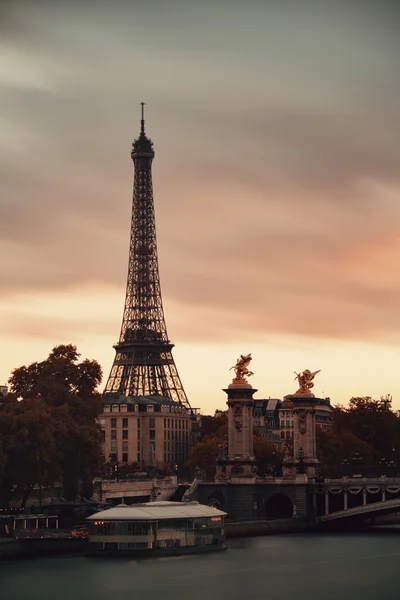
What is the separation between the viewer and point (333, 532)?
410 ft

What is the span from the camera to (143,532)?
103 metres

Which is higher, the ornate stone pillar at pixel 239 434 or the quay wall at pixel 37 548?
the ornate stone pillar at pixel 239 434

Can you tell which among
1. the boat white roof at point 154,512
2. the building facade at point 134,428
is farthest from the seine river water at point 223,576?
Result: the building facade at point 134,428

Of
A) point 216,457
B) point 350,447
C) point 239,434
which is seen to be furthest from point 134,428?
point 239,434

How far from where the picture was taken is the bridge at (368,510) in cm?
12119

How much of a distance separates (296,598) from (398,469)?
76851mm

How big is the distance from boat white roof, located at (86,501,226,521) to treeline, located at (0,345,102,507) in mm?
9986

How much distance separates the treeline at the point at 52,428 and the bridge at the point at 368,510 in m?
17.9

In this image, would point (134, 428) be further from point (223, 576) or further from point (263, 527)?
point (223, 576)

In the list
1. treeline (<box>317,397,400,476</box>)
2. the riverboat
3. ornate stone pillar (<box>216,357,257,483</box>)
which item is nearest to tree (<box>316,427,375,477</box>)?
treeline (<box>317,397,400,476</box>)

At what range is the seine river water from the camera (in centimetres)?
8556

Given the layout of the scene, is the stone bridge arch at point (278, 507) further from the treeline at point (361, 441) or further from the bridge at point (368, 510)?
the treeline at point (361, 441)

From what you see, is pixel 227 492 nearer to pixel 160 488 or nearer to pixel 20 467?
pixel 160 488

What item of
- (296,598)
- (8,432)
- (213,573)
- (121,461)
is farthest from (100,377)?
(121,461)
